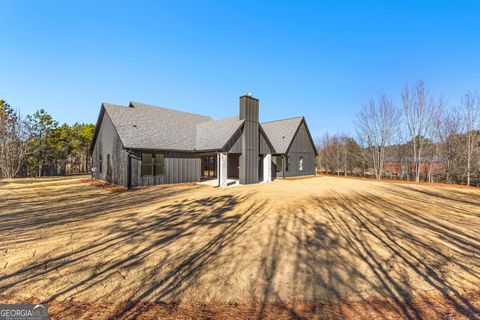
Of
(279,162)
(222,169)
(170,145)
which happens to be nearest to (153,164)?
(170,145)

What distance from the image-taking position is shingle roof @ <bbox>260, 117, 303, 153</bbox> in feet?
82.5

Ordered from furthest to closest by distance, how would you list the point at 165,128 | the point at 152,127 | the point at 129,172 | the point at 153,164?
the point at 165,128, the point at 152,127, the point at 153,164, the point at 129,172

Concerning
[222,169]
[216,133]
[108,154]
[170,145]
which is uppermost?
[216,133]

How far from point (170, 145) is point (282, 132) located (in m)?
15.2

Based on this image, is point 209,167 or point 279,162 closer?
point 209,167

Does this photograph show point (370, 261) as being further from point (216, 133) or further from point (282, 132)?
point (282, 132)

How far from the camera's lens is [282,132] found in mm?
26906

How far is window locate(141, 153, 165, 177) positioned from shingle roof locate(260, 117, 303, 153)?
13.7m

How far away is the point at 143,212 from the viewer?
8.32 meters

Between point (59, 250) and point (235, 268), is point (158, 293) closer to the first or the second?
point (235, 268)

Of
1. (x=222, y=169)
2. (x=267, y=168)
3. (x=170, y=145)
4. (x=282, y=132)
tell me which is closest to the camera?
(x=222, y=169)

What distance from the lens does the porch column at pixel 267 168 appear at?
65.1 feet

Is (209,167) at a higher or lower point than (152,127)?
lower

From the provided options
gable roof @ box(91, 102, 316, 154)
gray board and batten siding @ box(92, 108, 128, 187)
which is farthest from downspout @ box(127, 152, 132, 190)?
gable roof @ box(91, 102, 316, 154)
